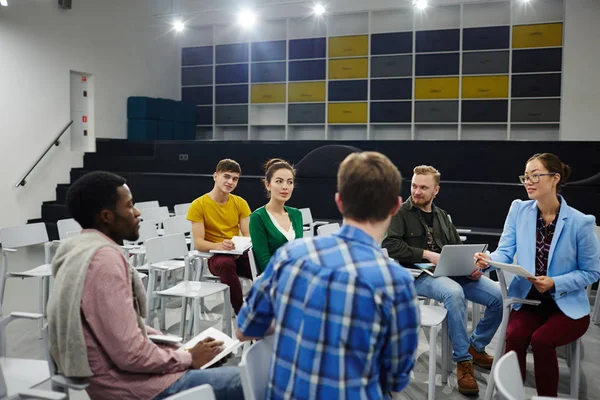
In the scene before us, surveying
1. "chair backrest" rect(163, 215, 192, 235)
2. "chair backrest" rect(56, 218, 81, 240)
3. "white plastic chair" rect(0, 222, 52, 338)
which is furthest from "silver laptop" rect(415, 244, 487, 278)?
"chair backrest" rect(56, 218, 81, 240)

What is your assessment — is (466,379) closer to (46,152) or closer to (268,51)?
(46,152)

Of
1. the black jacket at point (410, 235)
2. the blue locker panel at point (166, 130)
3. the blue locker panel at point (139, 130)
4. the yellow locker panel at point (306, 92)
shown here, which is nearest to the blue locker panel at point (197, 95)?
the blue locker panel at point (166, 130)

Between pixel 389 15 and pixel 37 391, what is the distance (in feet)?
32.5

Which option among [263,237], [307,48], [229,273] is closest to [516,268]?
[263,237]

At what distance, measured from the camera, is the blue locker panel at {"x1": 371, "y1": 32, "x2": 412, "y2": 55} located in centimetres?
1011

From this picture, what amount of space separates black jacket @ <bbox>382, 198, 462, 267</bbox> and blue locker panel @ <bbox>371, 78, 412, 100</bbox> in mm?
7078

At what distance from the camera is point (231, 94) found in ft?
37.5

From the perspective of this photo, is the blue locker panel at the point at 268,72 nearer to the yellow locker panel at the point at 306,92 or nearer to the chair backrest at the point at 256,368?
the yellow locker panel at the point at 306,92

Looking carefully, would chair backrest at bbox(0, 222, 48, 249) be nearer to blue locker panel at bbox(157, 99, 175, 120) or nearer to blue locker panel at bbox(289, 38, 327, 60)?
blue locker panel at bbox(157, 99, 175, 120)

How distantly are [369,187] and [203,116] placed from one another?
10682 millimetres

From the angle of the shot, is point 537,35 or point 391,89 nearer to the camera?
point 537,35

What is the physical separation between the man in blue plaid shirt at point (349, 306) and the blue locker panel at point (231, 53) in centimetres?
1039

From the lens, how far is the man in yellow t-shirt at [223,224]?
3.81 m

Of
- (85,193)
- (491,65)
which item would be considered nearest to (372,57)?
(491,65)
